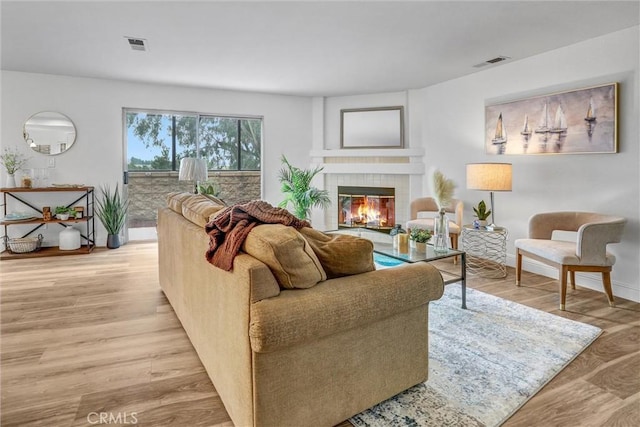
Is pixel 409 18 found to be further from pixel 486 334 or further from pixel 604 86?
pixel 486 334

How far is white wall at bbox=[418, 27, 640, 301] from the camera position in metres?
3.44

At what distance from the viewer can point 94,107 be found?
5457 millimetres

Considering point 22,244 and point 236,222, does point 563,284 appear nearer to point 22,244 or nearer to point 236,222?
point 236,222

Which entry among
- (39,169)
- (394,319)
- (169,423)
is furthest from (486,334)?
A: (39,169)

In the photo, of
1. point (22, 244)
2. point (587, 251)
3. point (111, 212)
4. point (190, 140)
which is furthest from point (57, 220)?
point (587, 251)

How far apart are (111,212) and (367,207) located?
3800mm

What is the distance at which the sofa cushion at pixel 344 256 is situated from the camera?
5.73ft

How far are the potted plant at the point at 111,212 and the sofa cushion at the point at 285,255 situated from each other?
454 centimetres

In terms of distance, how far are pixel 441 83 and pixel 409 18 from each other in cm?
255

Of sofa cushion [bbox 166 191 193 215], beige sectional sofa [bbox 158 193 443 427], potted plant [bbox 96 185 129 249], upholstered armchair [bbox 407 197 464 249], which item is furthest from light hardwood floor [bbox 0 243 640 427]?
potted plant [bbox 96 185 129 249]

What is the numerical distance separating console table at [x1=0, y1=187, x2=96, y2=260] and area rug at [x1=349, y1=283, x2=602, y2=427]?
4631 millimetres

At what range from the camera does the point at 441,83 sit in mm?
5570

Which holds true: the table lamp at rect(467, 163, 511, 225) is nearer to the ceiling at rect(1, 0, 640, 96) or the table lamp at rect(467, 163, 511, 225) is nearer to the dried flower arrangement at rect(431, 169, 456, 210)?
the dried flower arrangement at rect(431, 169, 456, 210)

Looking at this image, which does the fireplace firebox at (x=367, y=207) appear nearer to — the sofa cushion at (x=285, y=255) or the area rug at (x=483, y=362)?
the area rug at (x=483, y=362)
